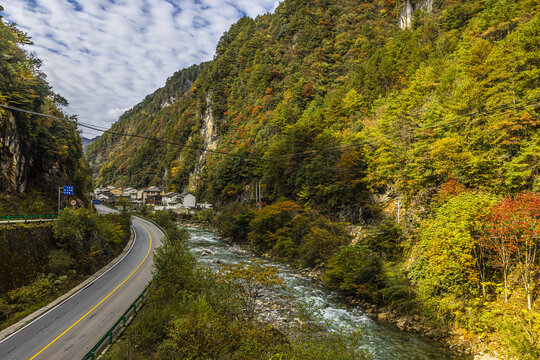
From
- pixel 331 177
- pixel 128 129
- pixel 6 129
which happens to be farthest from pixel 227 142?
pixel 128 129

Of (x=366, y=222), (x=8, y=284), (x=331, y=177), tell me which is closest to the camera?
(x=8, y=284)

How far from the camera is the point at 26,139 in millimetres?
24703

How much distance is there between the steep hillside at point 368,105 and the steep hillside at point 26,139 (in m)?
17.9

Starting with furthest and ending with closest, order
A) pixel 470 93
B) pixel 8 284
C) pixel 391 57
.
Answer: pixel 391 57, pixel 470 93, pixel 8 284

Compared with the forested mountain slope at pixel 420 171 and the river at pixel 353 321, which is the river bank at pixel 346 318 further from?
the forested mountain slope at pixel 420 171

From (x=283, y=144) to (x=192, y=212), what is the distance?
4052 cm

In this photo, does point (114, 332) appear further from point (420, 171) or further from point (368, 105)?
point (368, 105)

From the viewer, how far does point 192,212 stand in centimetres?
7050

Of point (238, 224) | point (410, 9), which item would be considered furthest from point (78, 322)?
point (410, 9)

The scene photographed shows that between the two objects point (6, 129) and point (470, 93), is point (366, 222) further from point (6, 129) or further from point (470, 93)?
point (6, 129)

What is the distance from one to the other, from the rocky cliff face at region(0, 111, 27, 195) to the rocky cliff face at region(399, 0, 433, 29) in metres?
73.2

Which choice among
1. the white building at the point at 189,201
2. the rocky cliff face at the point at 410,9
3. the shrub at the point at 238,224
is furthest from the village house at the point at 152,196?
the rocky cliff face at the point at 410,9

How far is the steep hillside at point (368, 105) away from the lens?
1731 cm

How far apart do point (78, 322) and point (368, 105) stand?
43493mm
